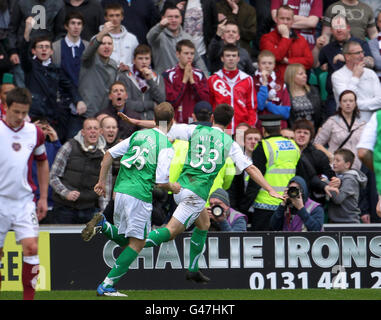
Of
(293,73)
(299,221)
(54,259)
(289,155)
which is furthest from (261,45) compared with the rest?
(54,259)

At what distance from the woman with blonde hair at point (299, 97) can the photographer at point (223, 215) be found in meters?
2.90

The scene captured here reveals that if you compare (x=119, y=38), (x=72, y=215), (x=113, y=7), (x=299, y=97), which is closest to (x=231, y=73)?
(x=299, y=97)

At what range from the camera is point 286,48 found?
14.4m

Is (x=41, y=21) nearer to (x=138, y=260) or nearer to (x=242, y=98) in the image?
(x=242, y=98)

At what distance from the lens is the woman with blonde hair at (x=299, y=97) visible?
1394 centimetres

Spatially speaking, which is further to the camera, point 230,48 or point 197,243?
point 230,48

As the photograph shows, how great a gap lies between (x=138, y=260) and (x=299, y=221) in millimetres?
2079

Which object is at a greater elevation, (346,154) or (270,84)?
(270,84)

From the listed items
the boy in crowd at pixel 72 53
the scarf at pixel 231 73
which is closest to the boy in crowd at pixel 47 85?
the boy in crowd at pixel 72 53

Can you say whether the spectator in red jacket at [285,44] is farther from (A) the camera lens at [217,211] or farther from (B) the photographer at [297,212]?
(A) the camera lens at [217,211]

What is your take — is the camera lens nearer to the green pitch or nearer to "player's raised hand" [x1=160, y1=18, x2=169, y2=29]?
the green pitch

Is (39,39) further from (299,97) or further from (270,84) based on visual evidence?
(299,97)

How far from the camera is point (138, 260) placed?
11.0 meters

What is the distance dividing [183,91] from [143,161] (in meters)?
4.20
